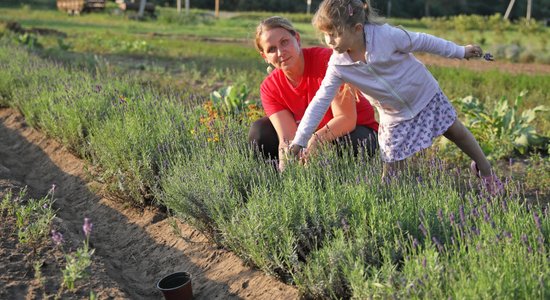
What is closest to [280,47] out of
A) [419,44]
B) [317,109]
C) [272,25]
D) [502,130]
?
[272,25]

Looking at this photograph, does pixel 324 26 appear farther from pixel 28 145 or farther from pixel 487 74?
pixel 487 74

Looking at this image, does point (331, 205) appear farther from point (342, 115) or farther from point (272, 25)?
point (272, 25)

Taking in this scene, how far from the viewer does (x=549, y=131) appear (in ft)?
21.2

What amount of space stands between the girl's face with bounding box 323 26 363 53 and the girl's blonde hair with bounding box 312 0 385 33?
3cm

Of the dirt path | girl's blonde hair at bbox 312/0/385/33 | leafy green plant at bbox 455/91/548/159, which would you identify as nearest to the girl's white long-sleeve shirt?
girl's blonde hair at bbox 312/0/385/33

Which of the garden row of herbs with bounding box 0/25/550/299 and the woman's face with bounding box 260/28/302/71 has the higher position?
the woman's face with bounding box 260/28/302/71

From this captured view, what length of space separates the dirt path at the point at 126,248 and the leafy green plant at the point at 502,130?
2963 mm

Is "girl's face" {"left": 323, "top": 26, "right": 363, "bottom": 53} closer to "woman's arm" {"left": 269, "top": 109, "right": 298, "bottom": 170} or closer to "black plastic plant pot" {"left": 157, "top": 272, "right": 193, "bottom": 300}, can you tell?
"woman's arm" {"left": 269, "top": 109, "right": 298, "bottom": 170}

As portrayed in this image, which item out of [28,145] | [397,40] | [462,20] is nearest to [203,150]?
[397,40]

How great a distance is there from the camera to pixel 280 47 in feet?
13.3

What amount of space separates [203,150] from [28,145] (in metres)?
3.48

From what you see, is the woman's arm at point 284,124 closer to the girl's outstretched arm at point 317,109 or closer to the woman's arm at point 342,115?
the woman's arm at point 342,115

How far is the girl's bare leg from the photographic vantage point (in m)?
4.21

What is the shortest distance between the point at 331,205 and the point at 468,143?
168 centimetres
